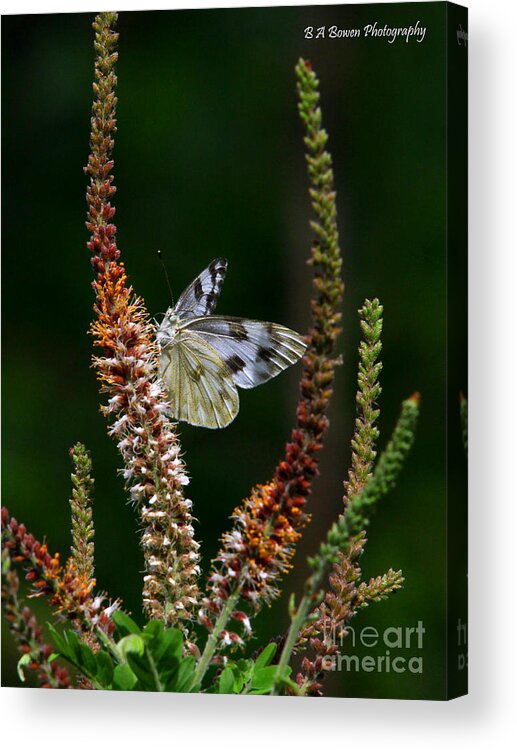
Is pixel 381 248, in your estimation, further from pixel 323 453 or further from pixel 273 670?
pixel 273 670

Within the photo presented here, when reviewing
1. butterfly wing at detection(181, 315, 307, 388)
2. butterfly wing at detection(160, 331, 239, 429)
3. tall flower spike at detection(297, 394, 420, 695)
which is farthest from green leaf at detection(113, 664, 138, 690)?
butterfly wing at detection(181, 315, 307, 388)

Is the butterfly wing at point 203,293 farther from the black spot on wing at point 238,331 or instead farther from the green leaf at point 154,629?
the green leaf at point 154,629

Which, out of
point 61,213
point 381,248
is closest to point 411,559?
point 381,248

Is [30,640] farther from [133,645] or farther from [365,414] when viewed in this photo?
[365,414]

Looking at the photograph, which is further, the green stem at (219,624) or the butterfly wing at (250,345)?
the butterfly wing at (250,345)

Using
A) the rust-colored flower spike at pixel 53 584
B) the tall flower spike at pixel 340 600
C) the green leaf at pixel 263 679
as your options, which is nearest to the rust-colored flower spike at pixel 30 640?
the rust-colored flower spike at pixel 53 584

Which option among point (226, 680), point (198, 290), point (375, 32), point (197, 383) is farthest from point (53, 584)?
point (375, 32)

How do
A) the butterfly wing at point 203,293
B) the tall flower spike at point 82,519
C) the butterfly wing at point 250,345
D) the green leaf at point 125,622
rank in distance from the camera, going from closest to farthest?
the green leaf at point 125,622, the tall flower spike at point 82,519, the butterfly wing at point 250,345, the butterfly wing at point 203,293
